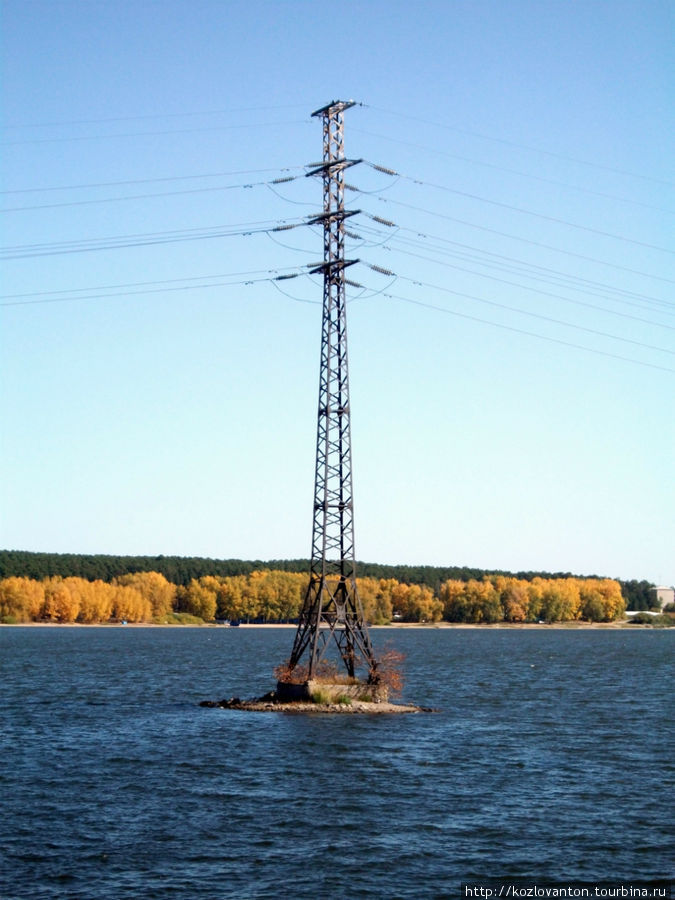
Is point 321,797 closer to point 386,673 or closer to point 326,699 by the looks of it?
point 326,699

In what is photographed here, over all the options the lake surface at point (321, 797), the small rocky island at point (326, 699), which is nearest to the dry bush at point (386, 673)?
the small rocky island at point (326, 699)

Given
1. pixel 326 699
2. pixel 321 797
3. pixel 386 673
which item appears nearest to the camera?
pixel 321 797

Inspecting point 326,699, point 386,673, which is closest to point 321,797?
point 326,699

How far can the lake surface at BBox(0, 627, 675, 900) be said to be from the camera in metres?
27.2

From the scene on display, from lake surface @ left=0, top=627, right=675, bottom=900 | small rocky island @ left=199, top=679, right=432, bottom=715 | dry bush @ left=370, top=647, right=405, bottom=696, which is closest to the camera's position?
lake surface @ left=0, top=627, right=675, bottom=900

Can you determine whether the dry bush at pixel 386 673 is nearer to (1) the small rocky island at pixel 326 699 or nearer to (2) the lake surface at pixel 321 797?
(1) the small rocky island at pixel 326 699

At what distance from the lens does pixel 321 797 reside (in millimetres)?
36188

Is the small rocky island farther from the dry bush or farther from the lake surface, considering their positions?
the lake surface

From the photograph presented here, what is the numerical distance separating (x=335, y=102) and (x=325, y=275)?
8.67 metres

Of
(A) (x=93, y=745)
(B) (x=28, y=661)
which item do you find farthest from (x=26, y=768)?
(B) (x=28, y=661)

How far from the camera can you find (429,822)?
32906 millimetres

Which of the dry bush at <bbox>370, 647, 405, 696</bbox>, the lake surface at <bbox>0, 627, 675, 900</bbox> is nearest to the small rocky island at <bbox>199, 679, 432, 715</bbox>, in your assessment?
the dry bush at <bbox>370, 647, 405, 696</bbox>

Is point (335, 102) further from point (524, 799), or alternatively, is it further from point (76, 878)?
point (76, 878)

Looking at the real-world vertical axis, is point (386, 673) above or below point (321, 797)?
above
